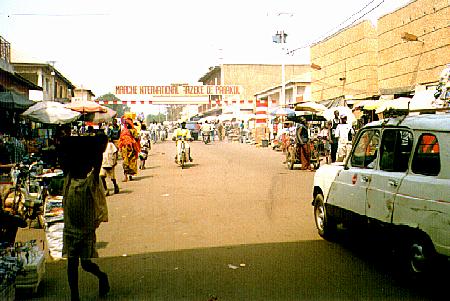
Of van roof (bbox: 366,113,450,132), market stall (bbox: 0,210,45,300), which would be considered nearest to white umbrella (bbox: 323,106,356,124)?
van roof (bbox: 366,113,450,132)

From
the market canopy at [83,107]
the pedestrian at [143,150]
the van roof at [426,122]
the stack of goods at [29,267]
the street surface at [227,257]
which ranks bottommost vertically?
the street surface at [227,257]

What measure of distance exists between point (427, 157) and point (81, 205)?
3.57 m

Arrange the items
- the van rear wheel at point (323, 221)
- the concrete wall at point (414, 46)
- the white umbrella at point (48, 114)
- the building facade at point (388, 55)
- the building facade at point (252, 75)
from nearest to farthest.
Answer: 1. the van rear wheel at point (323, 221)
2. the white umbrella at point (48, 114)
3. the concrete wall at point (414, 46)
4. the building facade at point (388, 55)
5. the building facade at point (252, 75)

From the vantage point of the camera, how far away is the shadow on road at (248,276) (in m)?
5.33

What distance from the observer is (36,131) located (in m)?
28.2

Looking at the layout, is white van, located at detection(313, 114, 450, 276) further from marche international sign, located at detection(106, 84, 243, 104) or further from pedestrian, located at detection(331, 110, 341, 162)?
marche international sign, located at detection(106, 84, 243, 104)

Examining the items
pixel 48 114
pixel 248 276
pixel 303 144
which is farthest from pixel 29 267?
pixel 303 144

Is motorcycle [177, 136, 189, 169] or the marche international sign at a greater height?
the marche international sign

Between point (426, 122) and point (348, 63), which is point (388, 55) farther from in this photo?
point (426, 122)

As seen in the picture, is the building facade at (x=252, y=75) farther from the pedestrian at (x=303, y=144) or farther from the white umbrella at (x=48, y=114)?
the white umbrella at (x=48, y=114)

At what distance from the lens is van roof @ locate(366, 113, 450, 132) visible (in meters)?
5.24

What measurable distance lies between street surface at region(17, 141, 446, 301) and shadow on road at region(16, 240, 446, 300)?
0.01 meters

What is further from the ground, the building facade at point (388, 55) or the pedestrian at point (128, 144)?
the building facade at point (388, 55)

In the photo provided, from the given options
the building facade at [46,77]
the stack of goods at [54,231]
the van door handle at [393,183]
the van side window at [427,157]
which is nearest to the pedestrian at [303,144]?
the stack of goods at [54,231]
